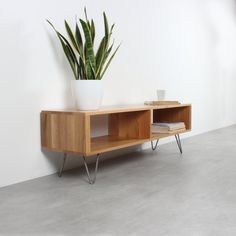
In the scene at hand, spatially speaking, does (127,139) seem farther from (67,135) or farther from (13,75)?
(13,75)

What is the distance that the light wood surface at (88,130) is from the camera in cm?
176

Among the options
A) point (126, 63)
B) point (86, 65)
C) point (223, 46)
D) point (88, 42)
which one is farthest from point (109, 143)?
point (223, 46)

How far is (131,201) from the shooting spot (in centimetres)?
154

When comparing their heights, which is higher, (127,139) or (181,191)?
(127,139)

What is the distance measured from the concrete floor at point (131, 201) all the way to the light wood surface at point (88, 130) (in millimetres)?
188

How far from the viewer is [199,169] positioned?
2.15 m

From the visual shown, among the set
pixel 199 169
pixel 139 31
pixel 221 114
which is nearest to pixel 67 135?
pixel 199 169

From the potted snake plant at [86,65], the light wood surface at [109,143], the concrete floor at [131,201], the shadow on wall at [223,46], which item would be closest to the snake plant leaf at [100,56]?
the potted snake plant at [86,65]

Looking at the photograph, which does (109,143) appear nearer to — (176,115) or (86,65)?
(86,65)

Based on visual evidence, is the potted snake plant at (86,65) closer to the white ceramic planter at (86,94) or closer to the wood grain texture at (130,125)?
the white ceramic planter at (86,94)

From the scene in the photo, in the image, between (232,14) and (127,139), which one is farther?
→ (232,14)

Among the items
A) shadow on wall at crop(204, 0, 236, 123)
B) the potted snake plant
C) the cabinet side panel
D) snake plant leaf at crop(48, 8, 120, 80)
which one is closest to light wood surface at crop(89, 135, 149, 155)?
the cabinet side panel

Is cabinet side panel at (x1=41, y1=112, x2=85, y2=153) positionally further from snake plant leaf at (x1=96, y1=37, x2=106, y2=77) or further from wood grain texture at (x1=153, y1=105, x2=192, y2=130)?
wood grain texture at (x1=153, y1=105, x2=192, y2=130)

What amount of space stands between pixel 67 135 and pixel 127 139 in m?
0.51
